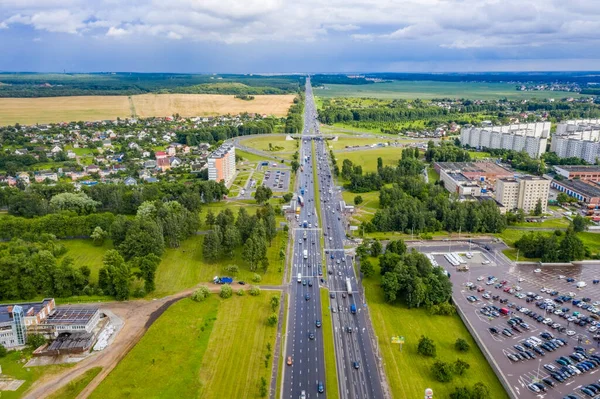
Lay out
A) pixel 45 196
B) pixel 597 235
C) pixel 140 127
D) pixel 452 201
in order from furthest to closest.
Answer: pixel 140 127 → pixel 45 196 → pixel 452 201 → pixel 597 235

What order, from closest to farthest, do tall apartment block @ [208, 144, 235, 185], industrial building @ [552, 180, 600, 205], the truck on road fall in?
1. the truck on road
2. industrial building @ [552, 180, 600, 205]
3. tall apartment block @ [208, 144, 235, 185]

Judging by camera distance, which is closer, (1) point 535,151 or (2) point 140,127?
(1) point 535,151

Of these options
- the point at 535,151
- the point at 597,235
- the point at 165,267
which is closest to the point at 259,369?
the point at 165,267

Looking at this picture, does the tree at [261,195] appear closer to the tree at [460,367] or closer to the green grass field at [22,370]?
the green grass field at [22,370]

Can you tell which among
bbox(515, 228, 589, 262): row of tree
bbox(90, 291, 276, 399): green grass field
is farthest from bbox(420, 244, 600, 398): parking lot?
bbox(90, 291, 276, 399): green grass field

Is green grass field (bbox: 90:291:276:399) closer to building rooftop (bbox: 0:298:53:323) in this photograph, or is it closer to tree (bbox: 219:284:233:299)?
tree (bbox: 219:284:233:299)

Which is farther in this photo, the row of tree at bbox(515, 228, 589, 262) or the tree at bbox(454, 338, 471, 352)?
the row of tree at bbox(515, 228, 589, 262)

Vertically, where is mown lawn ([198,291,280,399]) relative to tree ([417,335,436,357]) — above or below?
below

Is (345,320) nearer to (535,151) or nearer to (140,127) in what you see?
(535,151)
